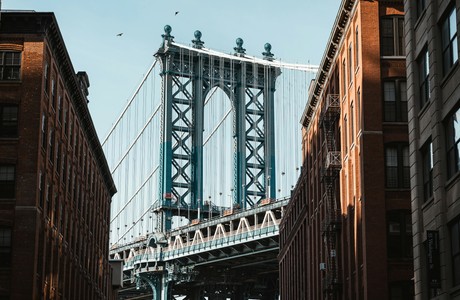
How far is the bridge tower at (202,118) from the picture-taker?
156 meters

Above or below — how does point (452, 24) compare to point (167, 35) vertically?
below

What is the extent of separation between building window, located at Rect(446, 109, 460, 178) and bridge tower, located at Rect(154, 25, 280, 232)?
117679 millimetres

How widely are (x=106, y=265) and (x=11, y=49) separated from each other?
5134cm

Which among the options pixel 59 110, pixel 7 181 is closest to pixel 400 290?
pixel 7 181

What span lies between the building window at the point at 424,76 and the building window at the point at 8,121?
88.0 ft

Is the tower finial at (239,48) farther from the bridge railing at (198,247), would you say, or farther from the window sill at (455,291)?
the window sill at (455,291)

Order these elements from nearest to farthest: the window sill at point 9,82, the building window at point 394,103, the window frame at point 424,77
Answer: the window frame at point 424,77 → the building window at point 394,103 → the window sill at point 9,82

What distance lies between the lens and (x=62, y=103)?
70.0 m

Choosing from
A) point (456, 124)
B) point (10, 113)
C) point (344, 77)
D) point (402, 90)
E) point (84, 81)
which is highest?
point (84, 81)

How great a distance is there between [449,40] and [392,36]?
22.8 m

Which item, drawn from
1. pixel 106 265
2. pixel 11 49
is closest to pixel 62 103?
pixel 11 49

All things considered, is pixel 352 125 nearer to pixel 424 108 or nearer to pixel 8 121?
pixel 8 121

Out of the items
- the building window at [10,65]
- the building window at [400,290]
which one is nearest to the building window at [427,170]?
the building window at [400,290]

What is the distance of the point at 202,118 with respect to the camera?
163m
